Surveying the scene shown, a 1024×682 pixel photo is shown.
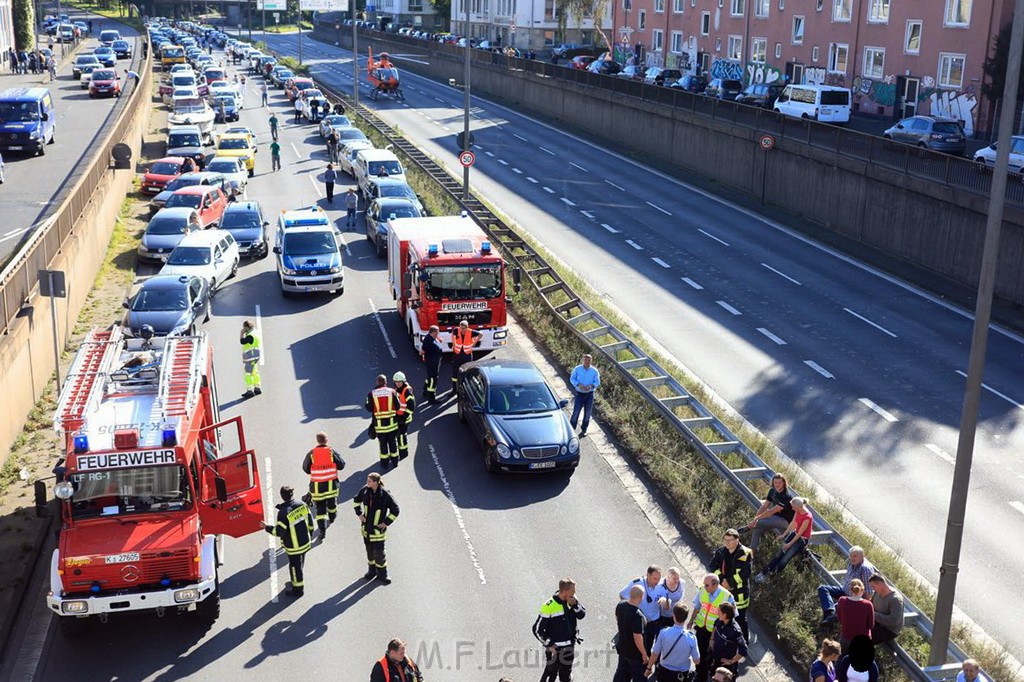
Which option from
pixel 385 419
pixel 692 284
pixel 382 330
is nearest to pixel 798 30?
pixel 692 284

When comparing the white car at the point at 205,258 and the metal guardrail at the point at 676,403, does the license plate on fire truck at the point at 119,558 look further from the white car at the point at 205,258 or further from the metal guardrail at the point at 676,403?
the white car at the point at 205,258

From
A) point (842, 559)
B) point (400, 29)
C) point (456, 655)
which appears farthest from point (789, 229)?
point (400, 29)

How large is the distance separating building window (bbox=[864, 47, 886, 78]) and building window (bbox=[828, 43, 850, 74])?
7.24 ft

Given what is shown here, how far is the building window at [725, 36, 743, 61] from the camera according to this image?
7550 cm

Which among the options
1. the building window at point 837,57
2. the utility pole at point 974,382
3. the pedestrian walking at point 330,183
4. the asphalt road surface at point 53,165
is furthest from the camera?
the building window at point 837,57

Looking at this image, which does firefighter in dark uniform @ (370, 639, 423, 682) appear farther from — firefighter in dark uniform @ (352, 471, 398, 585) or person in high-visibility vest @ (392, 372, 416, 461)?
person in high-visibility vest @ (392, 372, 416, 461)

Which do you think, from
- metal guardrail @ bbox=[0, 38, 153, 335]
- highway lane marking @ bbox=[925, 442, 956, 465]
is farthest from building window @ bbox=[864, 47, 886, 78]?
highway lane marking @ bbox=[925, 442, 956, 465]

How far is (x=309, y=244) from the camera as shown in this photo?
30.5 meters

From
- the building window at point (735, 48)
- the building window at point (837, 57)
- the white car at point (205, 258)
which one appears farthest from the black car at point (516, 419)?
the building window at point (735, 48)

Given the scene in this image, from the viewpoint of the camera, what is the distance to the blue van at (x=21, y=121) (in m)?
46.9

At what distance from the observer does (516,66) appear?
7750 cm

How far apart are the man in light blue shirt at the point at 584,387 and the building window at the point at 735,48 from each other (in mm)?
59669

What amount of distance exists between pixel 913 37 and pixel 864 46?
4359 mm

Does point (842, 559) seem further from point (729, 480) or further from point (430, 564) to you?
point (430, 564)
